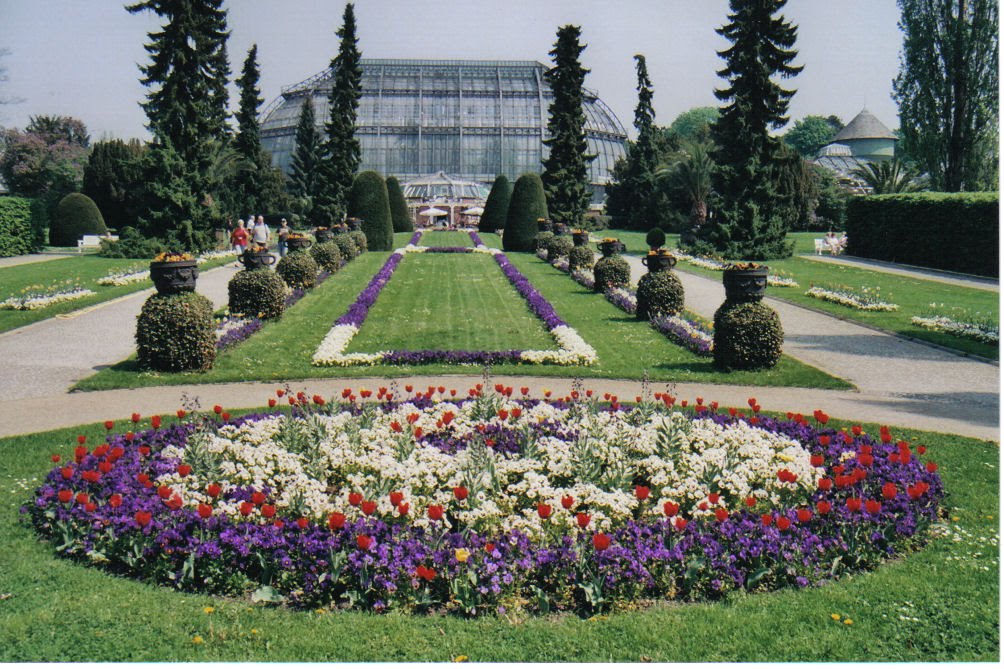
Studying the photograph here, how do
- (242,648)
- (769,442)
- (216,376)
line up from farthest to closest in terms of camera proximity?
(216,376) → (769,442) → (242,648)

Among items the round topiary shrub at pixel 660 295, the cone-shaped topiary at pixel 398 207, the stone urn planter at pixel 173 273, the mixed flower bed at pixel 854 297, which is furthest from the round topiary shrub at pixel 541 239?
the stone urn planter at pixel 173 273

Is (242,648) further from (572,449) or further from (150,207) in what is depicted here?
(150,207)

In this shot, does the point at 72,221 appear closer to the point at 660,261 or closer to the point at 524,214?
the point at 524,214

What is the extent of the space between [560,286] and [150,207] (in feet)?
61.6

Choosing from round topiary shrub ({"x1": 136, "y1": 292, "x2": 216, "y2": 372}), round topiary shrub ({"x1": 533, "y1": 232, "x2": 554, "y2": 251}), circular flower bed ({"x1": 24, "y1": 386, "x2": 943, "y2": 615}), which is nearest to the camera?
circular flower bed ({"x1": 24, "y1": 386, "x2": 943, "y2": 615})

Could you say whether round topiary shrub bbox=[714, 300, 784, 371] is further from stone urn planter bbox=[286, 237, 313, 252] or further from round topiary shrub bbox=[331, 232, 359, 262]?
round topiary shrub bbox=[331, 232, 359, 262]

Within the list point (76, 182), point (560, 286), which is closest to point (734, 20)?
point (560, 286)

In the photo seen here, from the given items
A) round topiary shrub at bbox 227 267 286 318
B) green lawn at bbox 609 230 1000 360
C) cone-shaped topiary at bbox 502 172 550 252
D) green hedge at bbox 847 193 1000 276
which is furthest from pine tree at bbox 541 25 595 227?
round topiary shrub at bbox 227 267 286 318

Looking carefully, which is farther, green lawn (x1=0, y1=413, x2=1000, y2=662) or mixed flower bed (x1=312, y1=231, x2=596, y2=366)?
mixed flower bed (x1=312, y1=231, x2=596, y2=366)

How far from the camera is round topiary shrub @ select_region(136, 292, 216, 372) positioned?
487 inches

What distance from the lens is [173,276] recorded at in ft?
41.4

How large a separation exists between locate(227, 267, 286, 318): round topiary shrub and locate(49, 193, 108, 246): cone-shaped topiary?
3030 centimetres

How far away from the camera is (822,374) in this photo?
12547mm

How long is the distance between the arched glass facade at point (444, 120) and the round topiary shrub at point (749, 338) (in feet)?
242
